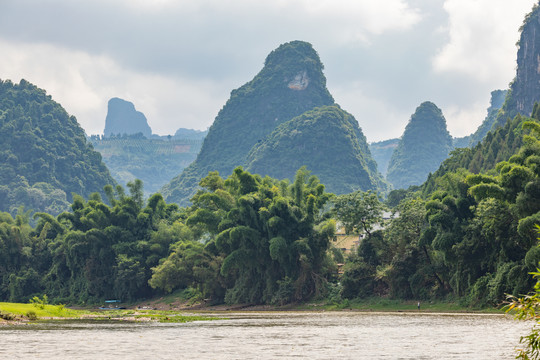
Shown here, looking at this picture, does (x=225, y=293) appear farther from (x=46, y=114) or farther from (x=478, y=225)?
(x=46, y=114)

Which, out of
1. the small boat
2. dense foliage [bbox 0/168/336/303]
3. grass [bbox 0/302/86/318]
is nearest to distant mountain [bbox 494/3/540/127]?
dense foliage [bbox 0/168/336/303]

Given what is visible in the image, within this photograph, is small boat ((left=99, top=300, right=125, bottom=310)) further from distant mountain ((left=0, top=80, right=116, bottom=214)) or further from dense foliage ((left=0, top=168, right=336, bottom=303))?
distant mountain ((left=0, top=80, right=116, bottom=214))

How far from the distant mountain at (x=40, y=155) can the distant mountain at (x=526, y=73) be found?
92.9m

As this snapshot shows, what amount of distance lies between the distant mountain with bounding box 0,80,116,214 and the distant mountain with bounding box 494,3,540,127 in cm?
9290

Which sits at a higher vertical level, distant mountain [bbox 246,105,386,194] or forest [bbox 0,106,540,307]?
distant mountain [bbox 246,105,386,194]

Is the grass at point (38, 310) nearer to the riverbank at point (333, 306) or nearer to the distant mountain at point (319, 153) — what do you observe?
the riverbank at point (333, 306)

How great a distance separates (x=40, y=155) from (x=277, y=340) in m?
153

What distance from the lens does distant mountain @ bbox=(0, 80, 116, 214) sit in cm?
15475

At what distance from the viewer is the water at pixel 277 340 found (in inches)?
862

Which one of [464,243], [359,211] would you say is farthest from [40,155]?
[464,243]

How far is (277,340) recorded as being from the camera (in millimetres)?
26359

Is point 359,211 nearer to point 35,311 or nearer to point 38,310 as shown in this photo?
point 38,310

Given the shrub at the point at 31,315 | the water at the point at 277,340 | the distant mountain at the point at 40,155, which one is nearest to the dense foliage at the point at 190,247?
the shrub at the point at 31,315

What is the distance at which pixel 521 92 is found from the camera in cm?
12569
